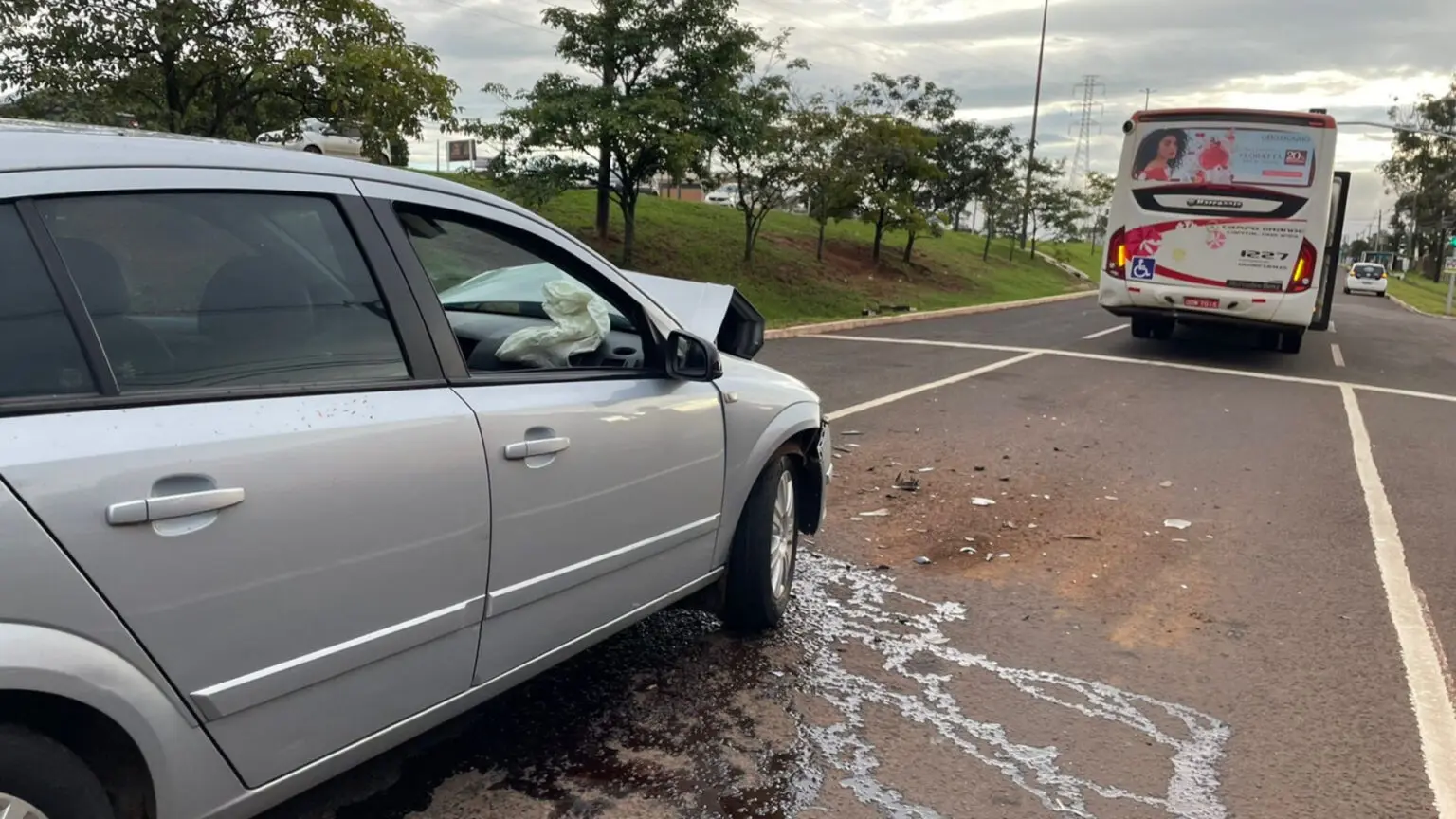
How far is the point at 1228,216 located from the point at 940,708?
1205 centimetres

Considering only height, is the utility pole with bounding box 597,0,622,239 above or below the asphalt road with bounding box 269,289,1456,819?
above

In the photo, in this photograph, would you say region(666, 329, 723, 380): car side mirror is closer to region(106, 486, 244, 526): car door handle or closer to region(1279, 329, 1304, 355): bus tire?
region(106, 486, 244, 526): car door handle

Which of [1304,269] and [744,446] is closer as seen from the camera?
[744,446]

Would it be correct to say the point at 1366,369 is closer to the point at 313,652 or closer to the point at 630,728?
the point at 630,728

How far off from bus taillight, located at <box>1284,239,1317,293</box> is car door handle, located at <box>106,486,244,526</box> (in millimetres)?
14215

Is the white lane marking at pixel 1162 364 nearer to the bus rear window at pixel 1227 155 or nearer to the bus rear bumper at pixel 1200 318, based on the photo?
the bus rear bumper at pixel 1200 318

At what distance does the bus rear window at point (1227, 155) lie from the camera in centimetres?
1348

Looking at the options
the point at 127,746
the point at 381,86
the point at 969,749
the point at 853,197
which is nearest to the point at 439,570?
the point at 127,746

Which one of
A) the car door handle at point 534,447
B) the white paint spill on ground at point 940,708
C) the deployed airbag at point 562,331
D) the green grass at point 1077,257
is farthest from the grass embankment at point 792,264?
the car door handle at point 534,447

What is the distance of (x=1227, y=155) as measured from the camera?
1376cm

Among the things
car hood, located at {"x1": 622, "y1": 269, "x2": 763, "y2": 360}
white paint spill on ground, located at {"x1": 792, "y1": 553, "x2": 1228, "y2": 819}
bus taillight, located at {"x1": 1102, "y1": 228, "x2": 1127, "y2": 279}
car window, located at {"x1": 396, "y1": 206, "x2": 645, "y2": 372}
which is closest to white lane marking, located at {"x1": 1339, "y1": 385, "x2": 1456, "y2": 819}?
white paint spill on ground, located at {"x1": 792, "y1": 553, "x2": 1228, "y2": 819}

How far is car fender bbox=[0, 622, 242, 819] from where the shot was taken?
5.96ft

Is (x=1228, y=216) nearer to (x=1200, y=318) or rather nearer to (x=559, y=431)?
(x=1200, y=318)

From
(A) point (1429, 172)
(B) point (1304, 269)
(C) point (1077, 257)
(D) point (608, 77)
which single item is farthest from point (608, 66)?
(A) point (1429, 172)
